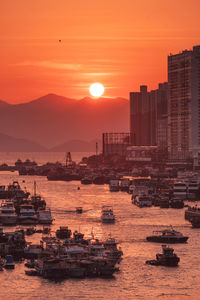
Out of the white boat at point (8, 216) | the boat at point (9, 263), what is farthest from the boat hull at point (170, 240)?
the white boat at point (8, 216)

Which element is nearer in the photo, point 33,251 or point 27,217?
point 33,251

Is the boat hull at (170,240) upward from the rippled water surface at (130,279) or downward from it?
upward

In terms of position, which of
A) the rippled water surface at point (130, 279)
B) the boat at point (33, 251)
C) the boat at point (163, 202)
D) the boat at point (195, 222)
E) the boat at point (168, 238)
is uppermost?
the boat at point (163, 202)

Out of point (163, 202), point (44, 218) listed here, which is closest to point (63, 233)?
point (44, 218)

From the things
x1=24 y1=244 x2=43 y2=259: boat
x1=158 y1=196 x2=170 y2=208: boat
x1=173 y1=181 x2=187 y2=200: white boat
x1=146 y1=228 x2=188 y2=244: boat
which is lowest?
x1=24 y1=244 x2=43 y2=259: boat

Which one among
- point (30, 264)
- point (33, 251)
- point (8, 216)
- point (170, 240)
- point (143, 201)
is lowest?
point (30, 264)

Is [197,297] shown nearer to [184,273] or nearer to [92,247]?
[184,273]

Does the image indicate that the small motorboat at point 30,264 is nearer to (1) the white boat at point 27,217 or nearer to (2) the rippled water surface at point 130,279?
(2) the rippled water surface at point 130,279

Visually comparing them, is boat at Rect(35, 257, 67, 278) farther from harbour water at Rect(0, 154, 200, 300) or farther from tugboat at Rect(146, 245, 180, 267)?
tugboat at Rect(146, 245, 180, 267)

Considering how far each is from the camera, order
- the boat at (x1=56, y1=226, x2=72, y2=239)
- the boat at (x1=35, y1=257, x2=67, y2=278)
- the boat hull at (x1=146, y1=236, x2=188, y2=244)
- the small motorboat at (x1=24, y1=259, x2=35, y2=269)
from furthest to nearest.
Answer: the boat at (x1=56, y1=226, x2=72, y2=239), the boat hull at (x1=146, y1=236, x2=188, y2=244), the small motorboat at (x1=24, y1=259, x2=35, y2=269), the boat at (x1=35, y1=257, x2=67, y2=278)

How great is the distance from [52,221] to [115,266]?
82.8 feet

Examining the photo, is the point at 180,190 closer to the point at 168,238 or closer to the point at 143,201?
the point at 143,201

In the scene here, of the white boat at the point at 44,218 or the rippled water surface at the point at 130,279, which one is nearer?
the rippled water surface at the point at 130,279

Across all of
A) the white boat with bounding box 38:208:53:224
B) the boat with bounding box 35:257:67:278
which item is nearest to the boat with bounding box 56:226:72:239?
the white boat with bounding box 38:208:53:224
